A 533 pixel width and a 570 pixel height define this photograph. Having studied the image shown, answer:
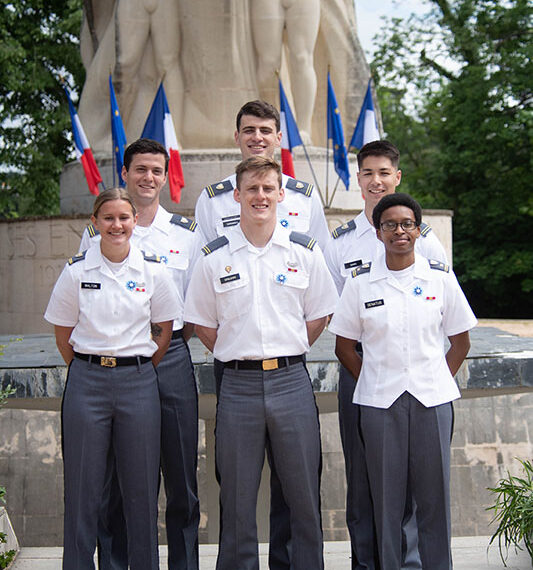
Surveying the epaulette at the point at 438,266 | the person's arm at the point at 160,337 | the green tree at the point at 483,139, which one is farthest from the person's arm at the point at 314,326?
the green tree at the point at 483,139

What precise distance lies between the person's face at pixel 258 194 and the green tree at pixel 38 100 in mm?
15328

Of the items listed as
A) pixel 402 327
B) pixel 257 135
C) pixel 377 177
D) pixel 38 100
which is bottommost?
pixel 402 327

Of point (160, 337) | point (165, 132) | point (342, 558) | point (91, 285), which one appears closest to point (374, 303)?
point (160, 337)

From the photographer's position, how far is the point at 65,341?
3949 mm

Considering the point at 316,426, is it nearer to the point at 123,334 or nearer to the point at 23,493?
the point at 123,334

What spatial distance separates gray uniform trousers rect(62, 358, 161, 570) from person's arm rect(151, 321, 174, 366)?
0.07 metres

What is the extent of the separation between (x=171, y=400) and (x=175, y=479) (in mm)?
404

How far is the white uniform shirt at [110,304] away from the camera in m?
3.83

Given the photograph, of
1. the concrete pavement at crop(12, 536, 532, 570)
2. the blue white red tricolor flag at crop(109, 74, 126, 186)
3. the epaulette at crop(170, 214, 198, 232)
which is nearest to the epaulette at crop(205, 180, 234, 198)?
the epaulette at crop(170, 214, 198, 232)

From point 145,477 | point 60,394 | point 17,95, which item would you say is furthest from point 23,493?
point 17,95

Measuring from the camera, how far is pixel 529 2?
19578mm

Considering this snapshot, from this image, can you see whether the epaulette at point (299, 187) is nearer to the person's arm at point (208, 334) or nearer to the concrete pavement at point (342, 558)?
the person's arm at point (208, 334)

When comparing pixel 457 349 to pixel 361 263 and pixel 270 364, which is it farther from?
pixel 270 364

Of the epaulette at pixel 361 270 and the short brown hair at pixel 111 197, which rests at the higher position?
the short brown hair at pixel 111 197
